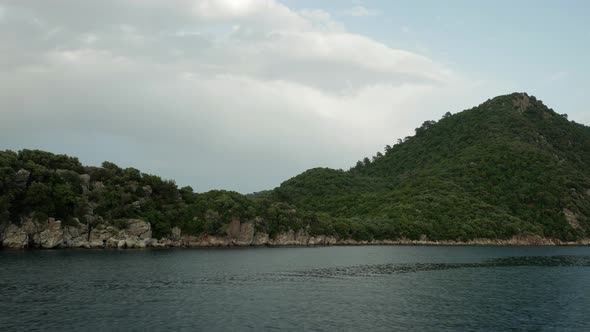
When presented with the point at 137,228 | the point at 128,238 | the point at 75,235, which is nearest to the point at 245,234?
Result: the point at 137,228

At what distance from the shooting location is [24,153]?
130250mm

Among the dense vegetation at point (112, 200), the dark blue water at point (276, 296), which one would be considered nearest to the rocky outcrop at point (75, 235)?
the dense vegetation at point (112, 200)

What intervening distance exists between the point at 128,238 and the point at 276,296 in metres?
90.4

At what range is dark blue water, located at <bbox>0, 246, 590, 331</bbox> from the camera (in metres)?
46.8

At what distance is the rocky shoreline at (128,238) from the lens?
119000 mm

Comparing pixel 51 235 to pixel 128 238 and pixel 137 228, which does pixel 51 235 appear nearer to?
pixel 128 238

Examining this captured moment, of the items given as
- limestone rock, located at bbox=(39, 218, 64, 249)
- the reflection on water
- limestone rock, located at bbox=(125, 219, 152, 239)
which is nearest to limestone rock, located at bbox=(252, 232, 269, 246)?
limestone rock, located at bbox=(125, 219, 152, 239)

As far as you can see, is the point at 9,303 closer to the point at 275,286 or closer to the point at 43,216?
the point at 275,286

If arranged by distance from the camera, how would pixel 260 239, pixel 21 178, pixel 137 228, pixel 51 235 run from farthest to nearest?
pixel 260 239, pixel 137 228, pixel 51 235, pixel 21 178

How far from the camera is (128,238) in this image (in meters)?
140

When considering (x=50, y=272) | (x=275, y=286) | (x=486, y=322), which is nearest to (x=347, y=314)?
(x=486, y=322)

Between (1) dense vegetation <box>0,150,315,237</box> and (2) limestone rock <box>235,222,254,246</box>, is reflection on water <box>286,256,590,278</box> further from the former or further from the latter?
(1) dense vegetation <box>0,150,315,237</box>

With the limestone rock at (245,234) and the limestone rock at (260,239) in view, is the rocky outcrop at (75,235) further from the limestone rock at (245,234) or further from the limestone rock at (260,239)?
the limestone rock at (260,239)

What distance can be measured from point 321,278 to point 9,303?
4688 centimetres
